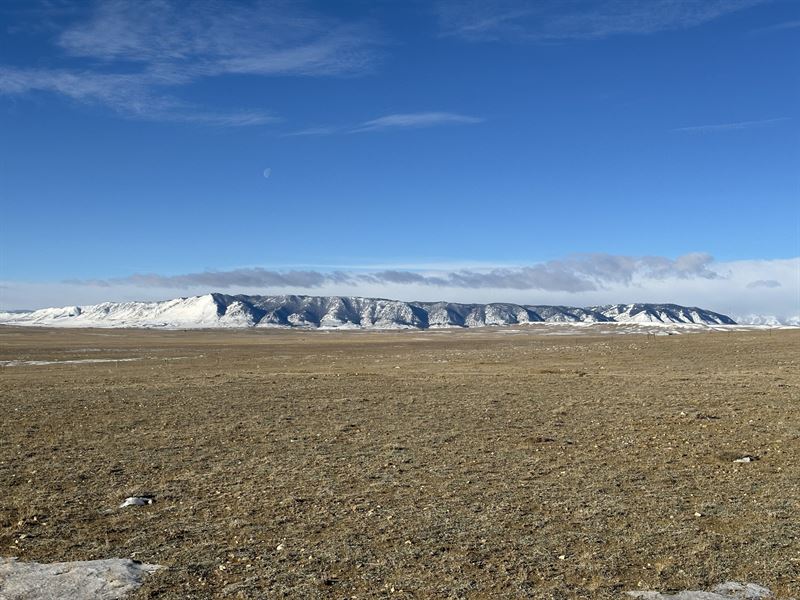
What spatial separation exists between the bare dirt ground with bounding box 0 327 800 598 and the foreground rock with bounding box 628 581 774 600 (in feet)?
0.75

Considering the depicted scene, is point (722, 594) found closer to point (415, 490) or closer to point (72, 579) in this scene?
point (415, 490)

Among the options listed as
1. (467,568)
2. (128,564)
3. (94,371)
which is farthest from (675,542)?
(94,371)

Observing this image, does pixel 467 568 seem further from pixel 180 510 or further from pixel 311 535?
pixel 180 510

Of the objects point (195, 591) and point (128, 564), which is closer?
point (195, 591)

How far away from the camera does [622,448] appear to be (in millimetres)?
18297

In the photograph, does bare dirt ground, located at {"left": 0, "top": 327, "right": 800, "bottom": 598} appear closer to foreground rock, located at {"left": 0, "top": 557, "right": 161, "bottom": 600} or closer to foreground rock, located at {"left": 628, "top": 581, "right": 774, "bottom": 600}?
foreground rock, located at {"left": 628, "top": 581, "right": 774, "bottom": 600}

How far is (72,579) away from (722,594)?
28.9 feet

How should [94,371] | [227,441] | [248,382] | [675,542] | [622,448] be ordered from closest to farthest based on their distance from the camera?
[675,542]
[622,448]
[227,441]
[248,382]
[94,371]

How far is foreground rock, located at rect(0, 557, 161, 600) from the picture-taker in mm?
8867

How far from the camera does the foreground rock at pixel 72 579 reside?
8867mm

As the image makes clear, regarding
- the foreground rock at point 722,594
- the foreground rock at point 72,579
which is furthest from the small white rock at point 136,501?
the foreground rock at point 722,594

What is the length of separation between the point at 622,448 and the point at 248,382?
23.6m

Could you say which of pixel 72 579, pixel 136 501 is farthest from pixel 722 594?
pixel 136 501

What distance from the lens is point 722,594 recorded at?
884 centimetres
